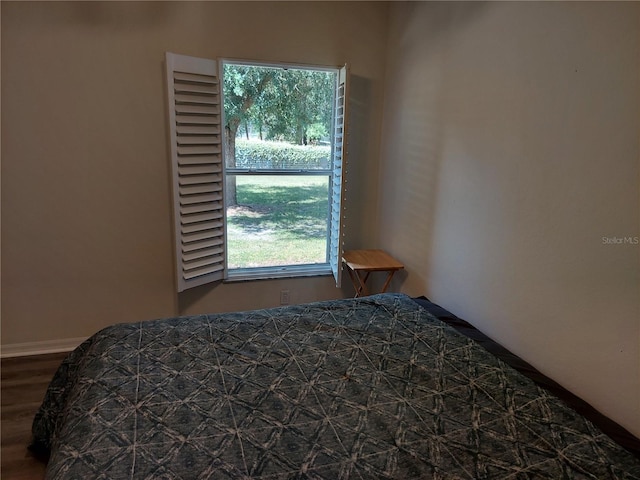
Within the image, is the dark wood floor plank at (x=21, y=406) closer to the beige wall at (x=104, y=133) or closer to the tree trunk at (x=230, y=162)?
the beige wall at (x=104, y=133)

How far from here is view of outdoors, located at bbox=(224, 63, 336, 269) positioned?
Answer: 3008 millimetres

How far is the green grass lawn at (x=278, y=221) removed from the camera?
3.14 meters

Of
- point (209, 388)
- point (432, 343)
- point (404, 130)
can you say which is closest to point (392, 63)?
point (404, 130)

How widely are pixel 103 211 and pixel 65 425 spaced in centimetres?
171

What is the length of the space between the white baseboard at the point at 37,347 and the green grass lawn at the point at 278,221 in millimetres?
1204

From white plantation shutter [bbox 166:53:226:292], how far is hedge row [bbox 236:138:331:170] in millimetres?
211

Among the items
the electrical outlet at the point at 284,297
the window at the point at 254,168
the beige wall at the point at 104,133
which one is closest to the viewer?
the beige wall at the point at 104,133

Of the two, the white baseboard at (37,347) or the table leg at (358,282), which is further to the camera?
the table leg at (358,282)

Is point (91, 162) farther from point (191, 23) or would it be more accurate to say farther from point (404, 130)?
point (404, 130)

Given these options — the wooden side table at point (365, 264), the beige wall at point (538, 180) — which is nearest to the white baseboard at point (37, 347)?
the wooden side table at point (365, 264)

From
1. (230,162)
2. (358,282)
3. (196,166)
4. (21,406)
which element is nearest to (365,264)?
(358,282)

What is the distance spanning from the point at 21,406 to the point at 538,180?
2.82 metres

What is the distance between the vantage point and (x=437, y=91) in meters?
2.53

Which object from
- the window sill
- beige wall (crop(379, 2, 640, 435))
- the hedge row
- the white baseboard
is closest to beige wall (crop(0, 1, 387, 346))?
the white baseboard
